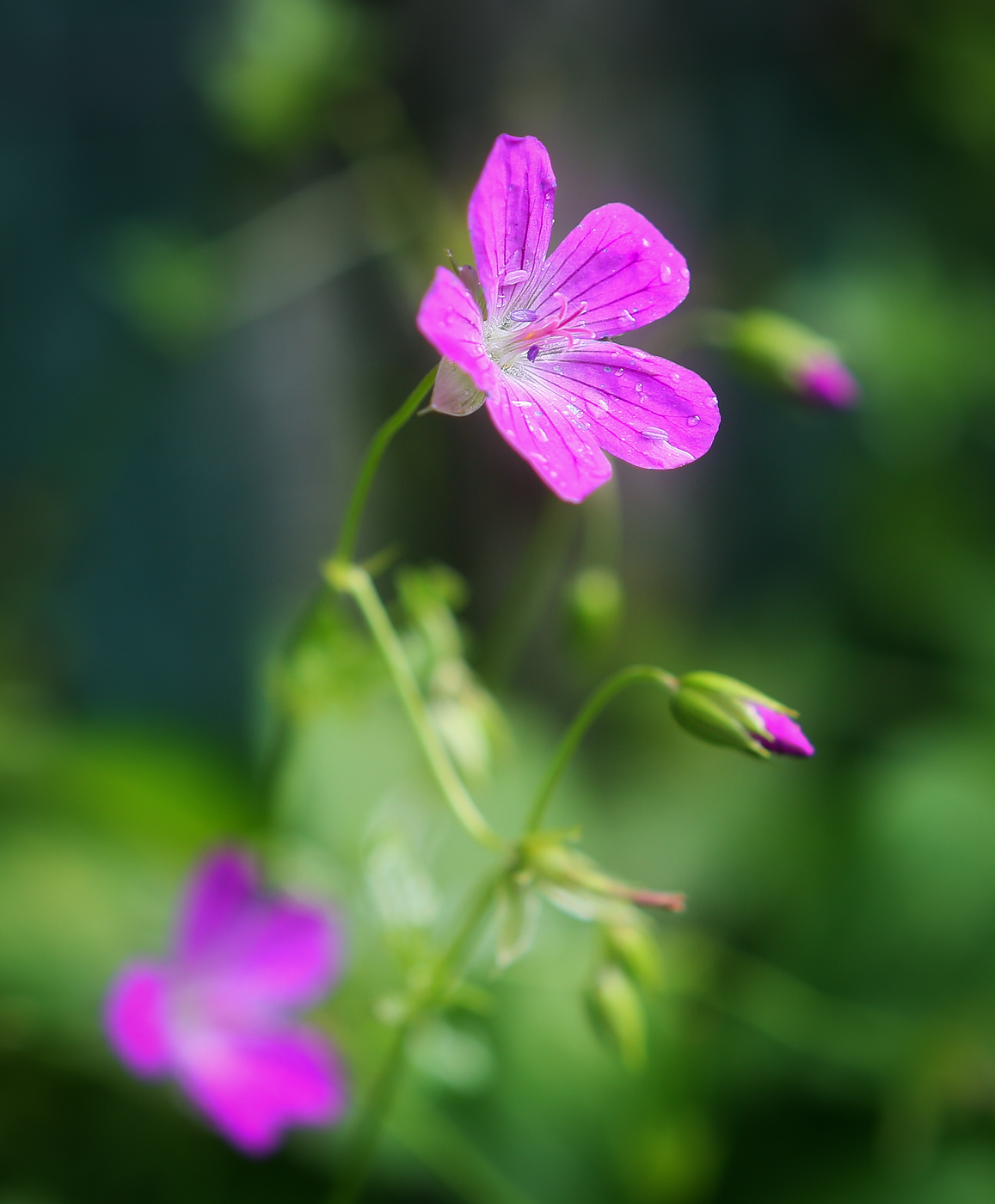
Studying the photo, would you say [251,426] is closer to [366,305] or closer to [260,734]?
[366,305]

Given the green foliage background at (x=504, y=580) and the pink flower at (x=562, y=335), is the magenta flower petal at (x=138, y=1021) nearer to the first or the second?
the green foliage background at (x=504, y=580)

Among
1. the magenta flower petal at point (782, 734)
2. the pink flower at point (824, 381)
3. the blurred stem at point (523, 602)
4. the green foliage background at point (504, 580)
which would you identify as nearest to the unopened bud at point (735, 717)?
the magenta flower petal at point (782, 734)

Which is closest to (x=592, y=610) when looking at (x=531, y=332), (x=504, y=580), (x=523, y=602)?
(x=531, y=332)

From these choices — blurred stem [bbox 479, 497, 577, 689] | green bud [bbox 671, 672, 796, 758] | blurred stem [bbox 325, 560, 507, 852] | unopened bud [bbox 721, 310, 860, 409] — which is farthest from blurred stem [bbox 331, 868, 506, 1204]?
blurred stem [bbox 479, 497, 577, 689]

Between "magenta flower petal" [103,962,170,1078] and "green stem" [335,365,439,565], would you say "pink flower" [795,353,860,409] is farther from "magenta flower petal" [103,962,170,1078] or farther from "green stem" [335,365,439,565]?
"magenta flower petal" [103,962,170,1078]

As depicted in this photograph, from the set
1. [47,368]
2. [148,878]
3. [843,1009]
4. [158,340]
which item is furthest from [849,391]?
[47,368]

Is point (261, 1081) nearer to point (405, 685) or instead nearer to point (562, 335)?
point (405, 685)
